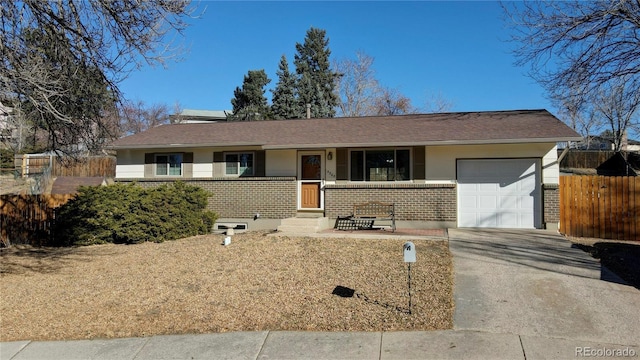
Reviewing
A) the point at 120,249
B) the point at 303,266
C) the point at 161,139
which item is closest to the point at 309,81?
the point at 161,139

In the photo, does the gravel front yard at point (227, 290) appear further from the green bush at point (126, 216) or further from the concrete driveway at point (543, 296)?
the green bush at point (126, 216)

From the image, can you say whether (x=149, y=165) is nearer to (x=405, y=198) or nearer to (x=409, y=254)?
(x=405, y=198)

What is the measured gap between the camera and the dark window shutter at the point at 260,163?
51.0ft

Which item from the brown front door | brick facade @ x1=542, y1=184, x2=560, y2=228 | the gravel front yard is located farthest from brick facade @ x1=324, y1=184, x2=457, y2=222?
the gravel front yard

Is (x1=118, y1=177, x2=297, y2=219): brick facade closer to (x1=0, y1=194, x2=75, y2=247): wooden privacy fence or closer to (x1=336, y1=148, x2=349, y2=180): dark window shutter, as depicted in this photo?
(x1=336, y1=148, x2=349, y2=180): dark window shutter

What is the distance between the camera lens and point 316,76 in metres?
43.4

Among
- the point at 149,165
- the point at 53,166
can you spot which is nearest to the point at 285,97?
the point at 53,166

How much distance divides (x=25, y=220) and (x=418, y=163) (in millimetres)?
13021

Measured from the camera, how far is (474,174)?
1343 cm

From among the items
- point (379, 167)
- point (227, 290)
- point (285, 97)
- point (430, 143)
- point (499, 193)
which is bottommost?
point (227, 290)

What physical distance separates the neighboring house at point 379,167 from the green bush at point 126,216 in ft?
8.80

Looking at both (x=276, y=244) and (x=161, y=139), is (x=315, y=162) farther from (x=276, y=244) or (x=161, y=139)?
(x=161, y=139)

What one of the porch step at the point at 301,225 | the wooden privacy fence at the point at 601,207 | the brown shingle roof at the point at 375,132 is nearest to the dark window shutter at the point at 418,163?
the brown shingle roof at the point at 375,132

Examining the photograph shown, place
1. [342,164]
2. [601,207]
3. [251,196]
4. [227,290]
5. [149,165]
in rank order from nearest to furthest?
[227,290]
[601,207]
[342,164]
[251,196]
[149,165]
